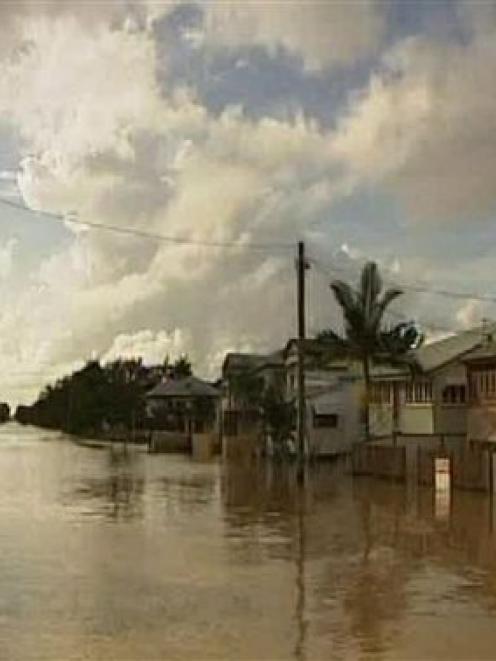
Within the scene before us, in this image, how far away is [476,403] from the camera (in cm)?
4881

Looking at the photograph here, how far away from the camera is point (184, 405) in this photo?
110m

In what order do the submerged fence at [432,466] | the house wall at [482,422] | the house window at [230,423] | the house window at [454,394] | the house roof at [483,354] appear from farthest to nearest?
the house window at [230,423] < the house window at [454,394] < the house wall at [482,422] < the house roof at [483,354] < the submerged fence at [432,466]

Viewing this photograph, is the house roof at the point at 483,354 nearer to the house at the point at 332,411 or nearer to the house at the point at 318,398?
the house at the point at 318,398

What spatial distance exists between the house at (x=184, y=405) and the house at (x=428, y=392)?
36.6 metres

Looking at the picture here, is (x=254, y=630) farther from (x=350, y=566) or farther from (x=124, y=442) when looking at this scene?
(x=124, y=442)

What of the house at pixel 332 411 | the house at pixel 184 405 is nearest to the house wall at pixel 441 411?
the house at pixel 332 411

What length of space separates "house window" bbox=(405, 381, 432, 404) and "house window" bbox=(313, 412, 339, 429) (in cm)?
731

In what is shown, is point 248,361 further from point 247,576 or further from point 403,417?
point 247,576

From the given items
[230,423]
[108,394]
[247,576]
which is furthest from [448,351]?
[108,394]

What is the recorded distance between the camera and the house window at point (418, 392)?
54469mm

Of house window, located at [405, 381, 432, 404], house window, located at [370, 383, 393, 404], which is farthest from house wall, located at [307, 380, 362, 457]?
house window, located at [405, 381, 432, 404]

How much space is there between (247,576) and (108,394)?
105 metres

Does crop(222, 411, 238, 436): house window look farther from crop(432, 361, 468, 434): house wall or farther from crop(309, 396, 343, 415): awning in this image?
crop(432, 361, 468, 434): house wall

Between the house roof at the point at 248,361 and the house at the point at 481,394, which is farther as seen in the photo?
the house roof at the point at 248,361
